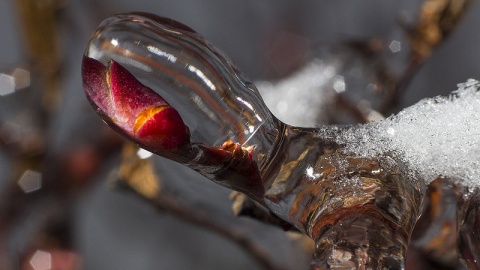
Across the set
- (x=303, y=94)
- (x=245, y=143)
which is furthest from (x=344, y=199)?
(x=303, y=94)

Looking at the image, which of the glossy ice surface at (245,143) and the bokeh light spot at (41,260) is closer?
the glossy ice surface at (245,143)

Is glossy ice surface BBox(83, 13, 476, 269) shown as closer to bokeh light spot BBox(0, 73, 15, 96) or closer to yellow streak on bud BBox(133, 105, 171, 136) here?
yellow streak on bud BBox(133, 105, 171, 136)

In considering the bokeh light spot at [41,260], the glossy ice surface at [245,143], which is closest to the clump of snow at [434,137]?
the glossy ice surface at [245,143]

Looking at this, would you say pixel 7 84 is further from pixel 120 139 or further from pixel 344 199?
pixel 344 199

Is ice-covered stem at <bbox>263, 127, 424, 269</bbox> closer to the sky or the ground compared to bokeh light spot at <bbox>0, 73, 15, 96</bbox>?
closer to the ground

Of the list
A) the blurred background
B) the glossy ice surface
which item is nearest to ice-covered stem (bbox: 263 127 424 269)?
the glossy ice surface

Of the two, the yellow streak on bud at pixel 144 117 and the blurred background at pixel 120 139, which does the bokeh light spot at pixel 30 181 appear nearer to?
the blurred background at pixel 120 139

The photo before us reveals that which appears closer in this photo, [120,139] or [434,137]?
[434,137]
